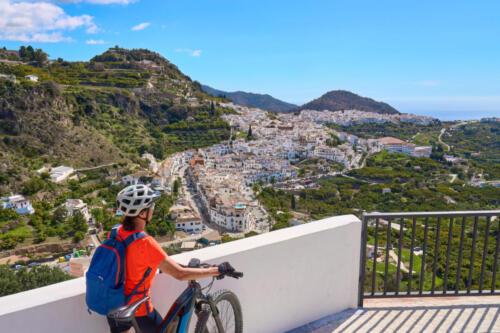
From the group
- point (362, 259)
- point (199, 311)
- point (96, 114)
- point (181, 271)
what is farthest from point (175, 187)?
point (181, 271)

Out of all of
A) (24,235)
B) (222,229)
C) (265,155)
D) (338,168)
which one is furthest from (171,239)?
(338,168)

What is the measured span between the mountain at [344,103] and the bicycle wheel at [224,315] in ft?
431

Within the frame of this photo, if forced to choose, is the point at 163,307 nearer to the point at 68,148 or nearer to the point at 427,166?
the point at 68,148

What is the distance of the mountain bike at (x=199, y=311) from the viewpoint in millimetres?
1159

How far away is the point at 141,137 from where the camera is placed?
4812cm

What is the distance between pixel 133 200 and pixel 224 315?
843 millimetres

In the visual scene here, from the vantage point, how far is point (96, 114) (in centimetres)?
4675

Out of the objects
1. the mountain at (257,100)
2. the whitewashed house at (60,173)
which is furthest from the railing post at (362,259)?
the mountain at (257,100)

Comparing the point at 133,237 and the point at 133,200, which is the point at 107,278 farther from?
the point at 133,200

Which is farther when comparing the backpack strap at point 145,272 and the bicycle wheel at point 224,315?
the bicycle wheel at point 224,315

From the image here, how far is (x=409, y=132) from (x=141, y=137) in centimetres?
6422

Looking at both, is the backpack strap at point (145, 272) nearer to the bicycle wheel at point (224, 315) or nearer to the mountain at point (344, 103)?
the bicycle wheel at point (224, 315)

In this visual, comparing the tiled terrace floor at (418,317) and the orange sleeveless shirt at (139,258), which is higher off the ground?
the orange sleeveless shirt at (139,258)

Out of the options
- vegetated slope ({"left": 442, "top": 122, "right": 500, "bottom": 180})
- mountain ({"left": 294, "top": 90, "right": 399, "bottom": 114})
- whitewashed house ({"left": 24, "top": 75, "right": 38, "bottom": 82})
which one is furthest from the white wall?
mountain ({"left": 294, "top": 90, "right": 399, "bottom": 114})
